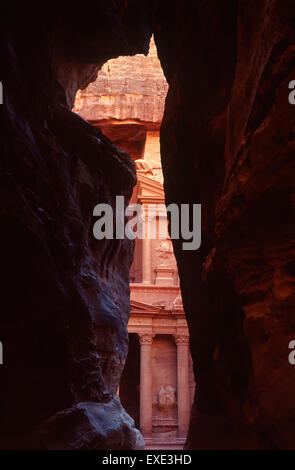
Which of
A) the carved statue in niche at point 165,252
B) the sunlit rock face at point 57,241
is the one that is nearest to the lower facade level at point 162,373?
the carved statue in niche at point 165,252

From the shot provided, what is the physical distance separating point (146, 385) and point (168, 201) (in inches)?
572

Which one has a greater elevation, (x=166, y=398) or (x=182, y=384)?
(x=182, y=384)

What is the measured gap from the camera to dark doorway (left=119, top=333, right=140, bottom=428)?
24312mm

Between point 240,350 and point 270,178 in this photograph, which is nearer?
point 270,178

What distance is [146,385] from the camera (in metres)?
21.3

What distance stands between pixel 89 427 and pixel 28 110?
16.2 feet

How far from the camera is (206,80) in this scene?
622 cm

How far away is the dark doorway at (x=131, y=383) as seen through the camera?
24.3 metres

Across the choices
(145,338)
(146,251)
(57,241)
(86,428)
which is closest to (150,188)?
(146,251)

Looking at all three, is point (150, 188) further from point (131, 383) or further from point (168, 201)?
point (168, 201)

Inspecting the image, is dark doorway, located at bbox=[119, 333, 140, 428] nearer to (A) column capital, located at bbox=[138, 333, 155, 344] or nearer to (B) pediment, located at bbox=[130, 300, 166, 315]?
(A) column capital, located at bbox=[138, 333, 155, 344]

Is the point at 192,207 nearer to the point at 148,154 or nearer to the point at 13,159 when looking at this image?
the point at 13,159

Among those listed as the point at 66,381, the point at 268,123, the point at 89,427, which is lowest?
the point at 89,427

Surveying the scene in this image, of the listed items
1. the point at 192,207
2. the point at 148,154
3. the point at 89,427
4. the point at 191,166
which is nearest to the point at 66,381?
the point at 89,427
